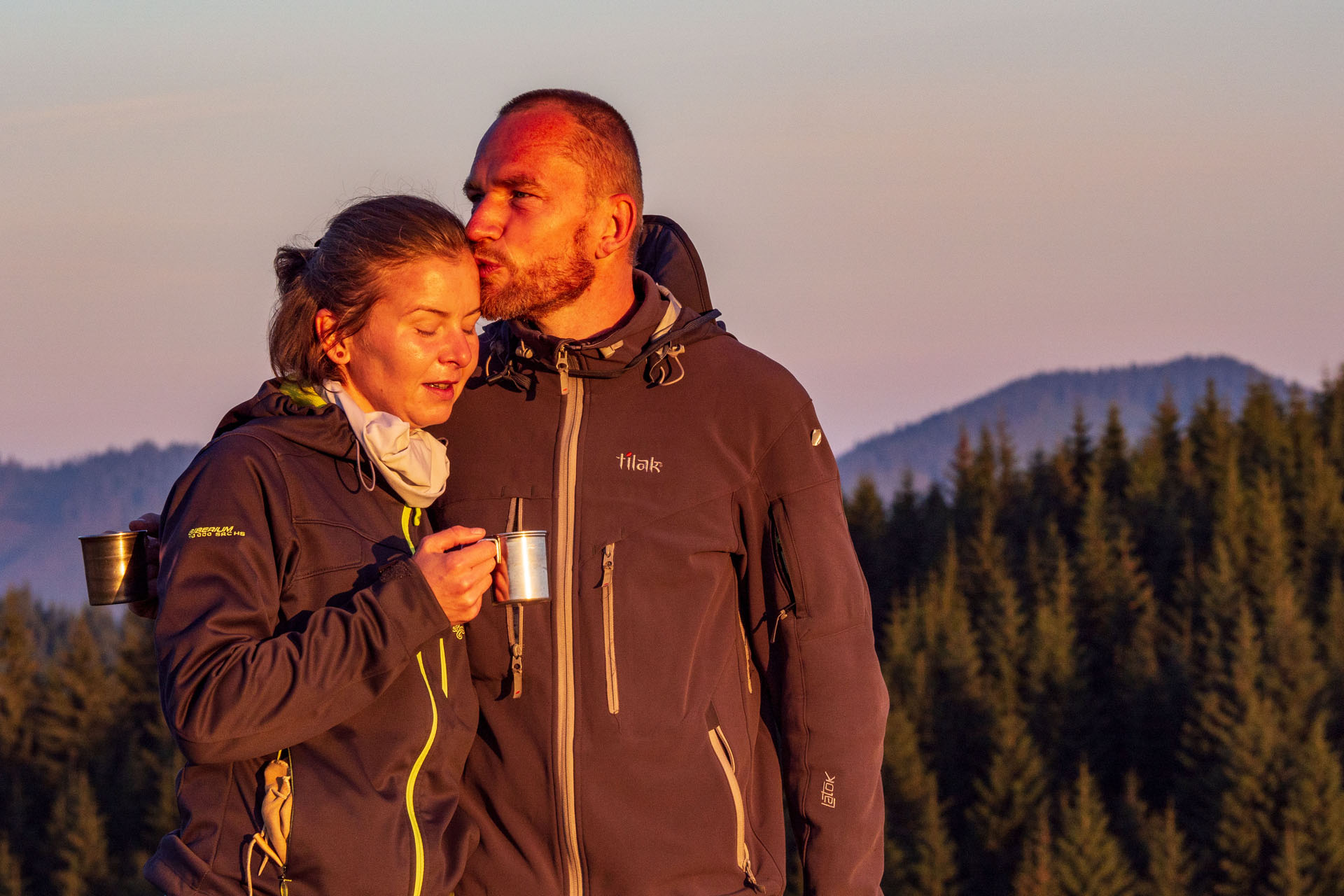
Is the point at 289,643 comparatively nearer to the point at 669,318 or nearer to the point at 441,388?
the point at 441,388

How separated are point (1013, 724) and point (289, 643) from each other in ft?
275

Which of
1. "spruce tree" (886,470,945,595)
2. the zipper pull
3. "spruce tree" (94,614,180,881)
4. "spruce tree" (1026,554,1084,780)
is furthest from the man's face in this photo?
"spruce tree" (886,470,945,595)

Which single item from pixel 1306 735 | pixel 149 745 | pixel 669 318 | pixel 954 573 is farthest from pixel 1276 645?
pixel 669 318

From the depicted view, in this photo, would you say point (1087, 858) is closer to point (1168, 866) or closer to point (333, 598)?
point (1168, 866)

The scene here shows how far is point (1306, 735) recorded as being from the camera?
260ft

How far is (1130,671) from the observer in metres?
91.5

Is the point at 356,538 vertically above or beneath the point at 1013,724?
above

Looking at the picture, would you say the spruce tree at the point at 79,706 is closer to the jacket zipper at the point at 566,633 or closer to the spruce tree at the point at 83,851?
the spruce tree at the point at 83,851

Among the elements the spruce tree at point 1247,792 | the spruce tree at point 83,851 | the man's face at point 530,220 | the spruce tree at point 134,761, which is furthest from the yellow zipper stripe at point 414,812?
the spruce tree at point 83,851

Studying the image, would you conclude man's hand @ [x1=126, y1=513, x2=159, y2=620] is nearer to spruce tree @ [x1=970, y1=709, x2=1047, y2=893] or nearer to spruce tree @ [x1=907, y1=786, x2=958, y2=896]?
spruce tree @ [x1=907, y1=786, x2=958, y2=896]

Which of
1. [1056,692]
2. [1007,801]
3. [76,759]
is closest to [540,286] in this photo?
[1007,801]

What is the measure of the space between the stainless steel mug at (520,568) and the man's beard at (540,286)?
1056mm

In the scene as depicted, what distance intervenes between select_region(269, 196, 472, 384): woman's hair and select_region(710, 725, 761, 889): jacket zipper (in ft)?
5.25

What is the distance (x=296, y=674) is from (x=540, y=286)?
5.64ft
